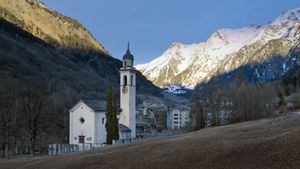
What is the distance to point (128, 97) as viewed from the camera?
8356 cm

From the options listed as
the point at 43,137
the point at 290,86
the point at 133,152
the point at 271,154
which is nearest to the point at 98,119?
the point at 43,137

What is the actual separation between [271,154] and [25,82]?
14777 cm

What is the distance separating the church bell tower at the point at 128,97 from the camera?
82625 millimetres

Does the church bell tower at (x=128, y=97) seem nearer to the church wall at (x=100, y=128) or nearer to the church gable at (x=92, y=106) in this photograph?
the church wall at (x=100, y=128)

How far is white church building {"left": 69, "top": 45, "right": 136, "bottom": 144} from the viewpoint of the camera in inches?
3147

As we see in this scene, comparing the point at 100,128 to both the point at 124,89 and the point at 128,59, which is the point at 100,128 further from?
the point at 128,59

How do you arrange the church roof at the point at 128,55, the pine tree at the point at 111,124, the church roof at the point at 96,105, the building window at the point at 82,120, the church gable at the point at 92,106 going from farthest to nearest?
the church roof at the point at 128,55
the building window at the point at 82,120
the church roof at the point at 96,105
the church gable at the point at 92,106
the pine tree at the point at 111,124

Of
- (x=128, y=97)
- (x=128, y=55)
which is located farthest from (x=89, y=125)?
(x=128, y=55)

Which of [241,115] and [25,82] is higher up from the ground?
Answer: [25,82]

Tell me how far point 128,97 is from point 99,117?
21.9 feet

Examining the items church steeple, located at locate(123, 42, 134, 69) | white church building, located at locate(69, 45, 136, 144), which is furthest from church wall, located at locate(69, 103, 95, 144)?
church steeple, located at locate(123, 42, 134, 69)

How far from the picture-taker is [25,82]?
166375 millimetres

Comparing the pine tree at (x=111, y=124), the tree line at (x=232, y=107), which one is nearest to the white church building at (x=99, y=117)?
the pine tree at (x=111, y=124)

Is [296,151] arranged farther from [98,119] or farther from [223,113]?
[223,113]
